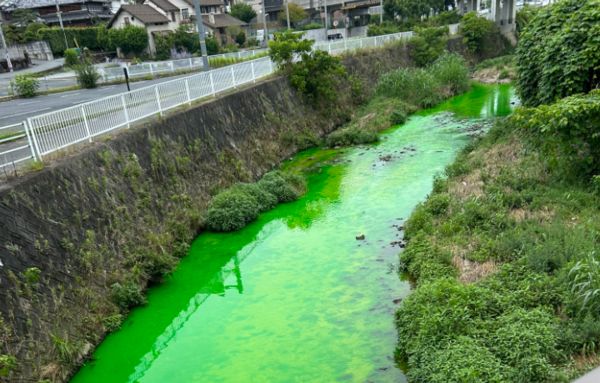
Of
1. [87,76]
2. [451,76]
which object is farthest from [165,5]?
[451,76]

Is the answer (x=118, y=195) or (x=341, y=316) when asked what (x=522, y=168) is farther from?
(x=118, y=195)

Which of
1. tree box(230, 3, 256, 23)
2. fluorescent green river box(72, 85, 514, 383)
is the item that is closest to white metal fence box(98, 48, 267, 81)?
fluorescent green river box(72, 85, 514, 383)

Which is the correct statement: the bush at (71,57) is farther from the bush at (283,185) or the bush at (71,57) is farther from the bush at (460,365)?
the bush at (460,365)

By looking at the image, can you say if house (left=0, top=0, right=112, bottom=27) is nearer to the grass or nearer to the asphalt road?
the asphalt road

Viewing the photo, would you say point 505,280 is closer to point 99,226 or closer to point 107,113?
point 99,226

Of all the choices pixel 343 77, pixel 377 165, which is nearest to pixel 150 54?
pixel 343 77

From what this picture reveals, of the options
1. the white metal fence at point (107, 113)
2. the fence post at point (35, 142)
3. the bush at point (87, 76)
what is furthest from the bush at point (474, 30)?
the fence post at point (35, 142)

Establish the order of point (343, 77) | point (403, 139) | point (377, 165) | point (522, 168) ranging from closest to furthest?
point (522, 168) < point (377, 165) < point (403, 139) < point (343, 77)
